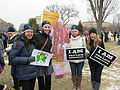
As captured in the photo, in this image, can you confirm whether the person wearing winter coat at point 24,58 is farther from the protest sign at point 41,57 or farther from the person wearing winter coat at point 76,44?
the person wearing winter coat at point 76,44

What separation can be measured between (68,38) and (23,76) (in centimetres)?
166

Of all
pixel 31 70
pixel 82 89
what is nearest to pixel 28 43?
pixel 31 70

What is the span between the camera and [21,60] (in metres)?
2.46

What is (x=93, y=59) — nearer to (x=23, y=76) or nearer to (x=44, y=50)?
(x=44, y=50)

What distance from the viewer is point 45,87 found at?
3387mm

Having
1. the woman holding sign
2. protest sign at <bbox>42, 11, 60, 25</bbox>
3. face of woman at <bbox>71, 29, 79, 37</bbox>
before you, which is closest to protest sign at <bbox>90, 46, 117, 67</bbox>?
the woman holding sign

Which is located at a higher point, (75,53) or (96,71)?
(75,53)

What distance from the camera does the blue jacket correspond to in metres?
2.47

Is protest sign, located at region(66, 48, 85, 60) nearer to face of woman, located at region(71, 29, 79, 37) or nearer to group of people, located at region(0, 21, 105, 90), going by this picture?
group of people, located at region(0, 21, 105, 90)

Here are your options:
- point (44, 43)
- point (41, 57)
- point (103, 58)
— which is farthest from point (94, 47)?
point (41, 57)

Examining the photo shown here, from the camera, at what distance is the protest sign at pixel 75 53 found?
359 cm

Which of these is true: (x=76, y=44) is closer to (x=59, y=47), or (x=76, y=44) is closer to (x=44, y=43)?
(x=59, y=47)

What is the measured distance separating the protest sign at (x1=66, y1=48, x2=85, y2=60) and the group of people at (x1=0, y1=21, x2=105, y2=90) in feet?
0.28

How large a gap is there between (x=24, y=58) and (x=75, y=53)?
148 cm
